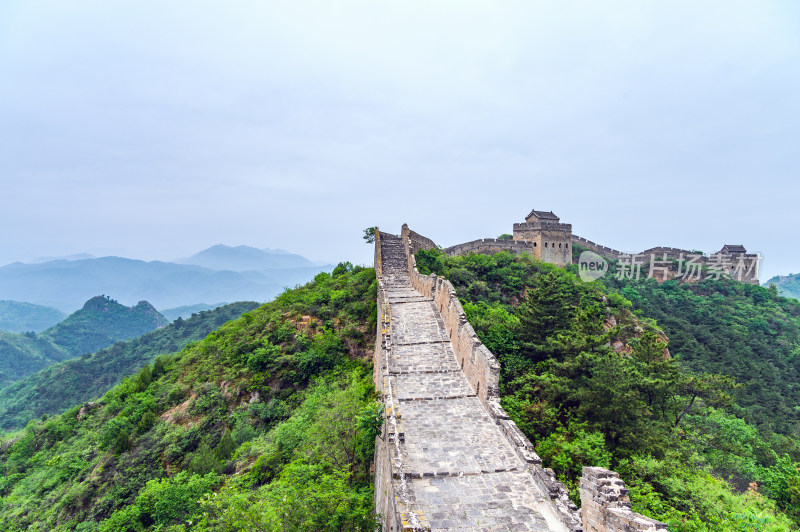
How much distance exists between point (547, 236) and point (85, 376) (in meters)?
68.3

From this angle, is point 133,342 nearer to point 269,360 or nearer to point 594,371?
point 269,360

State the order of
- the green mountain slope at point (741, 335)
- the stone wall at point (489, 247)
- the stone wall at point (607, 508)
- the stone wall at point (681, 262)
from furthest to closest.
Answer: the stone wall at point (681, 262)
the stone wall at point (489, 247)
the green mountain slope at point (741, 335)
the stone wall at point (607, 508)


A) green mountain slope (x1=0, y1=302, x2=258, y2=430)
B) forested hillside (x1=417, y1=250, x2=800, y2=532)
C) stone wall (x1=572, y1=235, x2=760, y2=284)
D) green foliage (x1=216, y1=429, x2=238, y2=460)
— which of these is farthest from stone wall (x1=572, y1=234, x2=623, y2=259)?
green mountain slope (x1=0, y1=302, x2=258, y2=430)

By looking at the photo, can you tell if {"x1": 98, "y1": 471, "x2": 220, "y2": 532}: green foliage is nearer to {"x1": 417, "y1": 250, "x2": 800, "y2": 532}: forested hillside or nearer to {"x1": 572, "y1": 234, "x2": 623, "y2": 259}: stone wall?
{"x1": 417, "y1": 250, "x2": 800, "y2": 532}: forested hillside

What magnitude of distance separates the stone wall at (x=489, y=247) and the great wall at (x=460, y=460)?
22964 millimetres

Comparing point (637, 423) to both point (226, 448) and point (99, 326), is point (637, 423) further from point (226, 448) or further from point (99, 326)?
point (99, 326)

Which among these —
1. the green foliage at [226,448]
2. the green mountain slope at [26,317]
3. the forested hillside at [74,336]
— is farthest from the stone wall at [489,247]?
the green mountain slope at [26,317]

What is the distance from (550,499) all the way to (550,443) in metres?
4.04

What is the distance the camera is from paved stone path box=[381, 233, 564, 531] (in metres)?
6.65

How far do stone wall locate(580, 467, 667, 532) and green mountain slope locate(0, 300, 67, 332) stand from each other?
227 m

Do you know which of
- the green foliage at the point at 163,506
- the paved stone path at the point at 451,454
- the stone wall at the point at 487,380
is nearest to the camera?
the paved stone path at the point at 451,454

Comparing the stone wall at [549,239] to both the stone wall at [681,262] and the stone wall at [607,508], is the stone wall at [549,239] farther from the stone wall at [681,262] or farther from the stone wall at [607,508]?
the stone wall at [607,508]

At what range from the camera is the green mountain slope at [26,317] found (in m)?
167

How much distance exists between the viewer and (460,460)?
814 centimetres
